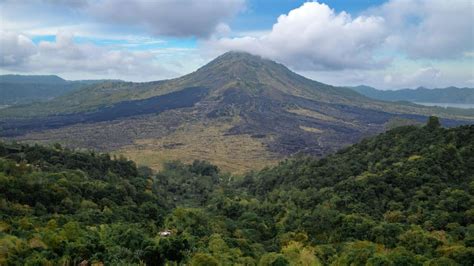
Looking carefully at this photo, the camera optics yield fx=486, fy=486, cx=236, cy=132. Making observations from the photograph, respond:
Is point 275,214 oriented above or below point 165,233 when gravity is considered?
below

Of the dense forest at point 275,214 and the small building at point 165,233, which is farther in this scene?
the small building at point 165,233

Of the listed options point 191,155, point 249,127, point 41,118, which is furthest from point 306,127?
point 41,118

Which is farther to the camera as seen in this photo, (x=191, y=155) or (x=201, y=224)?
(x=191, y=155)

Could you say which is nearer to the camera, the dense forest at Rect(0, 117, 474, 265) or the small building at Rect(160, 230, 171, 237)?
the dense forest at Rect(0, 117, 474, 265)

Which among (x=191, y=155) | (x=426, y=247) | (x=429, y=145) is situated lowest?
(x=191, y=155)

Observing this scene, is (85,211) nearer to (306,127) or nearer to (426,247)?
(426,247)

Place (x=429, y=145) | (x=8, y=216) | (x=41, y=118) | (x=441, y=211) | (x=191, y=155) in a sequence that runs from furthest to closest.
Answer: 1. (x=41, y=118)
2. (x=191, y=155)
3. (x=429, y=145)
4. (x=441, y=211)
5. (x=8, y=216)

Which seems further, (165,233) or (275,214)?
(275,214)

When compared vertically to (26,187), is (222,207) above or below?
below
